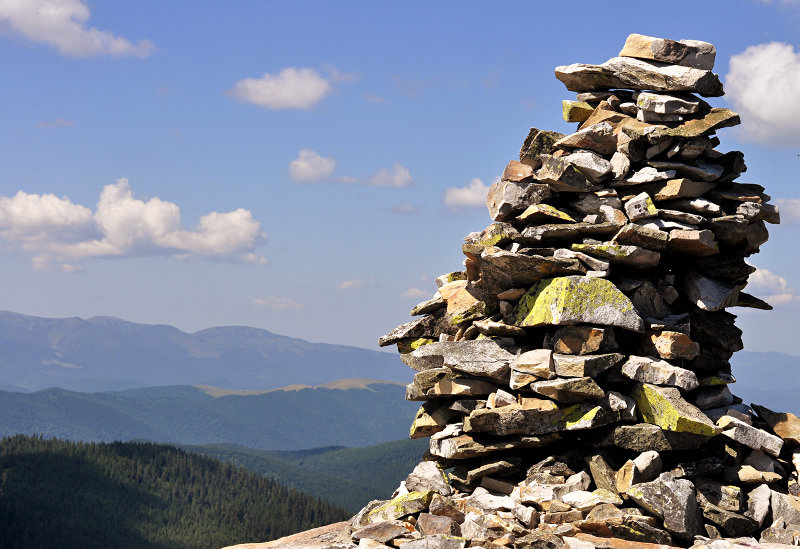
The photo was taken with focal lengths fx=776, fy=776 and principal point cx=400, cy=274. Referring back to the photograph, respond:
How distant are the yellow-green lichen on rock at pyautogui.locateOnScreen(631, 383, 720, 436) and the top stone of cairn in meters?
10.6

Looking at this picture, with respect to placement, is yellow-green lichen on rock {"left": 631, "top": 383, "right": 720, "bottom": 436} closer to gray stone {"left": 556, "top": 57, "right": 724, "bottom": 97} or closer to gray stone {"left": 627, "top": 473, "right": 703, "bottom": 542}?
gray stone {"left": 627, "top": 473, "right": 703, "bottom": 542}

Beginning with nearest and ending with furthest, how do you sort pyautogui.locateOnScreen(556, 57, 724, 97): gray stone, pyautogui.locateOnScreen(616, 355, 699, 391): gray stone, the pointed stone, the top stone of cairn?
pyautogui.locateOnScreen(616, 355, 699, 391): gray stone → pyautogui.locateOnScreen(556, 57, 724, 97): gray stone → the pointed stone → the top stone of cairn

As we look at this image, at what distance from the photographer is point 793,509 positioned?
20141 mm

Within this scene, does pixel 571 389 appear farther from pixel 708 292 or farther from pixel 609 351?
pixel 708 292

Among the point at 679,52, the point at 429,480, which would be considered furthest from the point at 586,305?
the point at 679,52

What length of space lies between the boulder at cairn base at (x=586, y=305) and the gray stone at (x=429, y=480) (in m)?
5.28

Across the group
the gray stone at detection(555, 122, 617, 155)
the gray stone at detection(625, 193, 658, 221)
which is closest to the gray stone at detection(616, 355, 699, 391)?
the gray stone at detection(625, 193, 658, 221)

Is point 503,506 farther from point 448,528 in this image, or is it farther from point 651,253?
point 651,253

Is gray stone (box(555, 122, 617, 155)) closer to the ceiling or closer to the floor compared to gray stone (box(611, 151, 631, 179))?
closer to the ceiling

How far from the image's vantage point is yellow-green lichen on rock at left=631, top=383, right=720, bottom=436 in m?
20.3

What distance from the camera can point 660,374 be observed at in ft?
69.8

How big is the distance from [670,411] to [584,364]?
8.31ft

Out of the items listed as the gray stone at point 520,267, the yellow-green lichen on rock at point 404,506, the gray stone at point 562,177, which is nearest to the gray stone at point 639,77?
the gray stone at point 562,177

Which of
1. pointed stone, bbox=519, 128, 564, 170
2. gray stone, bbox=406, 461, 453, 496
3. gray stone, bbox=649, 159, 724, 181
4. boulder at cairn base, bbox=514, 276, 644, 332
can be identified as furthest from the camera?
pointed stone, bbox=519, 128, 564, 170
